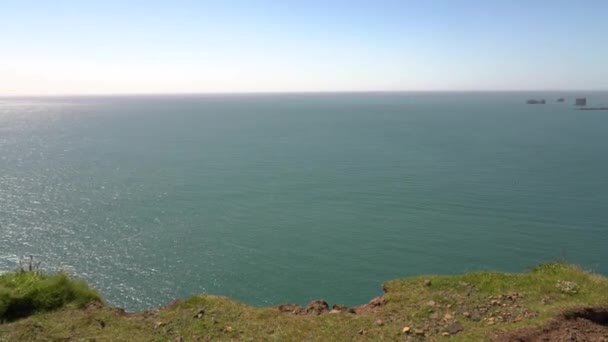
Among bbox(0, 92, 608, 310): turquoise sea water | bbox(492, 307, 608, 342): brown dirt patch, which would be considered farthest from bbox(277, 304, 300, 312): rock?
bbox(0, 92, 608, 310): turquoise sea water

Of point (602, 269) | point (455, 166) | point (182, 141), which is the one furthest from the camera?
point (182, 141)

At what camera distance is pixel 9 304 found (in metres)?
16.4

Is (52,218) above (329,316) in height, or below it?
below

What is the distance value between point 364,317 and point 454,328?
308cm

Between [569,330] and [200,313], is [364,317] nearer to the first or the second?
[200,313]

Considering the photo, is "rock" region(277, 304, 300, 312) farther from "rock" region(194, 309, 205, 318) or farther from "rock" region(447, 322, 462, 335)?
"rock" region(447, 322, 462, 335)

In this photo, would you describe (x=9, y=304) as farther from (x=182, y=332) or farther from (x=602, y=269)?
(x=602, y=269)

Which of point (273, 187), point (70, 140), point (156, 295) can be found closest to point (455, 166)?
point (273, 187)

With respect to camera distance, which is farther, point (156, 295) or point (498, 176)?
point (498, 176)

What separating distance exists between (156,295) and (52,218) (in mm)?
23256

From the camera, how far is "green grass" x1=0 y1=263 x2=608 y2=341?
14.3 metres

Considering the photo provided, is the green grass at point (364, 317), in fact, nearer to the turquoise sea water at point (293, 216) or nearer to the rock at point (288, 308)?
the rock at point (288, 308)

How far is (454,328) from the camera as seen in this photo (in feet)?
46.8

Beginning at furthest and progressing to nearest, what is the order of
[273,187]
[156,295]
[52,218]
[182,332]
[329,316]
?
[273,187] < [52,218] < [156,295] < [329,316] < [182,332]
